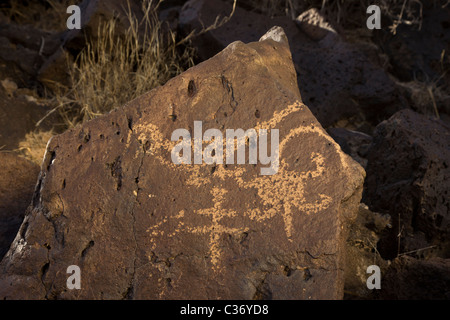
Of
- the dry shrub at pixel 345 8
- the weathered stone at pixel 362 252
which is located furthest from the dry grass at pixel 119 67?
the weathered stone at pixel 362 252

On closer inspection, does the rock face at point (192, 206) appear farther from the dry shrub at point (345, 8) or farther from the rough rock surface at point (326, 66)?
the dry shrub at point (345, 8)

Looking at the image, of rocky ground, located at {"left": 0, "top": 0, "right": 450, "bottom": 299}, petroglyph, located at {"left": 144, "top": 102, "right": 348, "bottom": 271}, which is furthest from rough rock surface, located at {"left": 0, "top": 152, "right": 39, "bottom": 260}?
petroglyph, located at {"left": 144, "top": 102, "right": 348, "bottom": 271}

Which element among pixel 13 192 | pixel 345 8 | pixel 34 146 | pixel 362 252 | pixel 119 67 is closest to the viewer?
pixel 362 252

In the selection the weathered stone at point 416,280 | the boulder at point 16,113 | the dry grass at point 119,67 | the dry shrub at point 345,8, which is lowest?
the weathered stone at point 416,280

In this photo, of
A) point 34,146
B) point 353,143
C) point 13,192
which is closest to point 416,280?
point 353,143

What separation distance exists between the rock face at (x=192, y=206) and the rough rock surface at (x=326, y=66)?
177cm

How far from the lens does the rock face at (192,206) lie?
1899 mm

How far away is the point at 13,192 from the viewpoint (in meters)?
2.65

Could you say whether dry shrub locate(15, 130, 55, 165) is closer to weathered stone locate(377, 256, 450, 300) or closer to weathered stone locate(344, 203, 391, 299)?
weathered stone locate(344, 203, 391, 299)

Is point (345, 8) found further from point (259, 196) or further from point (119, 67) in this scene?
point (259, 196)

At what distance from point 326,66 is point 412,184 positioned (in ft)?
5.05

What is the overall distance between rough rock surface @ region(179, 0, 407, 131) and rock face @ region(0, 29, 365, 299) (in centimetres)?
177

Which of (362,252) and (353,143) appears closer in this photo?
(362,252)
